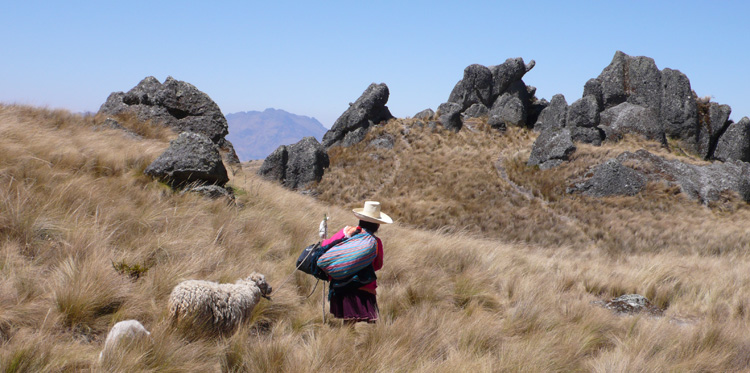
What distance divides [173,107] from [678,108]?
32.9m

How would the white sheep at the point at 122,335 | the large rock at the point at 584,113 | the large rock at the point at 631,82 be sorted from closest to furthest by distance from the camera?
the white sheep at the point at 122,335 < the large rock at the point at 584,113 < the large rock at the point at 631,82

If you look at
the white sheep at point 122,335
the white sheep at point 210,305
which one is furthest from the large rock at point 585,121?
the white sheep at point 122,335

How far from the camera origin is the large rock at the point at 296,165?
29.0 metres

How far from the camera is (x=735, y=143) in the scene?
1141 inches

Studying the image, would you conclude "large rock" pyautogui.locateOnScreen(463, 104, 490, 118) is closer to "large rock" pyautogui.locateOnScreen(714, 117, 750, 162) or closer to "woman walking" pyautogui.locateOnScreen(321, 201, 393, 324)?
"large rock" pyautogui.locateOnScreen(714, 117, 750, 162)

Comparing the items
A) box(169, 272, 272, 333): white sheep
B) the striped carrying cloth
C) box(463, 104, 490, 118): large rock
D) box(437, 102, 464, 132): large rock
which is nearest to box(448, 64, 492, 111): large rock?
box(463, 104, 490, 118): large rock

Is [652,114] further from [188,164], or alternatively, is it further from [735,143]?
[188,164]

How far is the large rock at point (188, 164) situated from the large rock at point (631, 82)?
33.1 metres

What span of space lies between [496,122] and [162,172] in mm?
30642

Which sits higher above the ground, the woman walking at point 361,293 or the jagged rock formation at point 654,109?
the jagged rock formation at point 654,109

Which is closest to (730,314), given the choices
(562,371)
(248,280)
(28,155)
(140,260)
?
(562,371)

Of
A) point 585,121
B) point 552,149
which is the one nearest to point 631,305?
point 552,149

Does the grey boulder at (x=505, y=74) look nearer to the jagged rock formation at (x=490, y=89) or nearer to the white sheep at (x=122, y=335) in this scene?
the jagged rock formation at (x=490, y=89)

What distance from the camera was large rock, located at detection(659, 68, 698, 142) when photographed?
1177 inches
